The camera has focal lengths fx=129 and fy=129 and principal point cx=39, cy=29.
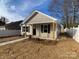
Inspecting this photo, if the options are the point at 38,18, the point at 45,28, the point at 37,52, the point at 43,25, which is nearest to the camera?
the point at 37,52

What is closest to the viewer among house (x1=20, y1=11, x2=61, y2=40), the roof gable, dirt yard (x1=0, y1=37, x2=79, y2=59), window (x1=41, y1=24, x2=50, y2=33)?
dirt yard (x1=0, y1=37, x2=79, y2=59)

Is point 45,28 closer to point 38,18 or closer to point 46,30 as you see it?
point 46,30

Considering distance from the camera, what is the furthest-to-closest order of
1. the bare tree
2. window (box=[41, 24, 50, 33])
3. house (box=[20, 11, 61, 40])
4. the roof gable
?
the bare tree
window (box=[41, 24, 50, 33])
the roof gable
house (box=[20, 11, 61, 40])

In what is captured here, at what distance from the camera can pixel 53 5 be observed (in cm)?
3681

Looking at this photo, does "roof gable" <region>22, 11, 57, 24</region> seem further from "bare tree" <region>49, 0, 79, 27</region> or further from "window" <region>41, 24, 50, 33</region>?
"bare tree" <region>49, 0, 79, 27</region>

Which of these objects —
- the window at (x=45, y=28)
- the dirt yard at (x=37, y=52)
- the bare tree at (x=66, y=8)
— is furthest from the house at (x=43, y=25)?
the bare tree at (x=66, y=8)

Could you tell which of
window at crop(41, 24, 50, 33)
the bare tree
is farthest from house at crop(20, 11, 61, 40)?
the bare tree

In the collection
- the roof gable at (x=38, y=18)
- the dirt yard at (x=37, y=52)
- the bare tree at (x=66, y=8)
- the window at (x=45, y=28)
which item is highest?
the bare tree at (x=66, y=8)

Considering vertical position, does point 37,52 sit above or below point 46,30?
below

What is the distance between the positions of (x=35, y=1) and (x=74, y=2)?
11461 millimetres

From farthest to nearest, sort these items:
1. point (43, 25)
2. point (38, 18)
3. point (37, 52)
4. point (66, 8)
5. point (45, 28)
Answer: point (66, 8), point (43, 25), point (45, 28), point (38, 18), point (37, 52)

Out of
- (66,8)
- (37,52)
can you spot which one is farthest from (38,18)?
(66,8)

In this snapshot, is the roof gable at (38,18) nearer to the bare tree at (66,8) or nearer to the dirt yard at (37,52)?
the dirt yard at (37,52)

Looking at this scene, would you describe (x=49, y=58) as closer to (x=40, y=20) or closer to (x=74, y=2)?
(x=40, y=20)
